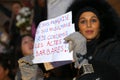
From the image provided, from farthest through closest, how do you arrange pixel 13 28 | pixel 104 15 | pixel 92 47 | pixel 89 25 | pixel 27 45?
pixel 13 28, pixel 27 45, pixel 104 15, pixel 89 25, pixel 92 47

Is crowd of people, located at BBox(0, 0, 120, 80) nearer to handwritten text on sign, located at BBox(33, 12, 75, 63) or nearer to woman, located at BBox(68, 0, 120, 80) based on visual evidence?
woman, located at BBox(68, 0, 120, 80)

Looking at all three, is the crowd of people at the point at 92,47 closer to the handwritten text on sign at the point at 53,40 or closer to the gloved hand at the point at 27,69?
the gloved hand at the point at 27,69

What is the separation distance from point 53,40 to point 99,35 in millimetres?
494

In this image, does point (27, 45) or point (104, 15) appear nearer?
point (104, 15)

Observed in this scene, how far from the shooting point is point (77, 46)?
208 inches

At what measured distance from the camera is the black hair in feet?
18.9

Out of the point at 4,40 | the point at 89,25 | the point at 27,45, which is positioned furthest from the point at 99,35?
the point at 4,40

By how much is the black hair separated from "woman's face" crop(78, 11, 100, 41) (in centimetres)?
9

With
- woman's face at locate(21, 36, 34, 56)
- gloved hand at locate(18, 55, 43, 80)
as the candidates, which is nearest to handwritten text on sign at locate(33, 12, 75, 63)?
gloved hand at locate(18, 55, 43, 80)

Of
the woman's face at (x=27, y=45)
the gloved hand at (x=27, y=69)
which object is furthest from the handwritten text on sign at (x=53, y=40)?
the woman's face at (x=27, y=45)

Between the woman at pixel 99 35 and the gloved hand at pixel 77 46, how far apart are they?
6 centimetres

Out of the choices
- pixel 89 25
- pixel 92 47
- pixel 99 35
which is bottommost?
pixel 92 47

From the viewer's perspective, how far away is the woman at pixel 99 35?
16.8 ft

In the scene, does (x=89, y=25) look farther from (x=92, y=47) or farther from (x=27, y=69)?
(x=27, y=69)
